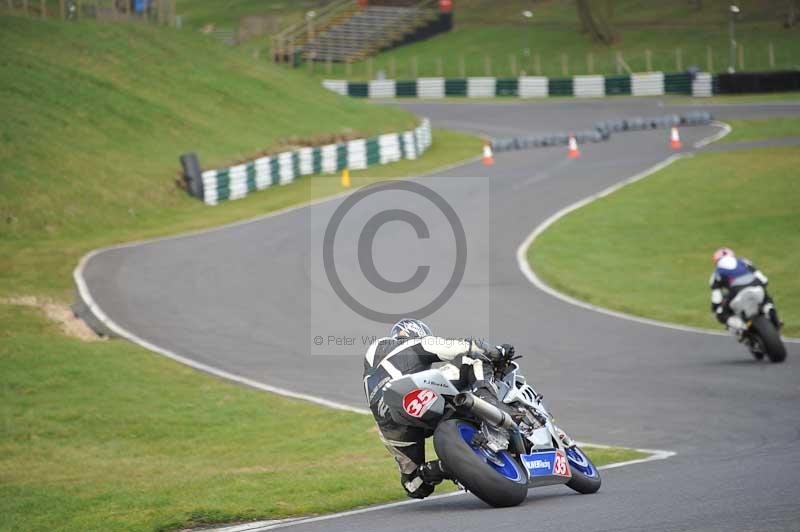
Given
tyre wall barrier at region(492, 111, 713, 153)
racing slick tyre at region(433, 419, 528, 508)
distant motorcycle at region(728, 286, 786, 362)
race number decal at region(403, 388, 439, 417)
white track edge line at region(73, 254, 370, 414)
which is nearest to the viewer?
racing slick tyre at region(433, 419, 528, 508)

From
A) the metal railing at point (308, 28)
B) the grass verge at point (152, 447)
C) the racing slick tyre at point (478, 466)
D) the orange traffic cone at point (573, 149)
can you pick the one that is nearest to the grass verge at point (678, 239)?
the orange traffic cone at point (573, 149)

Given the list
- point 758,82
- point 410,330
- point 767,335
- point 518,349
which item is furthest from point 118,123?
point 758,82

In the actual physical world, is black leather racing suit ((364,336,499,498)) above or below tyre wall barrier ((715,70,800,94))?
below

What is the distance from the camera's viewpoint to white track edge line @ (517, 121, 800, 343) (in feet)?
66.1

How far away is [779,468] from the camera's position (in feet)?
33.0

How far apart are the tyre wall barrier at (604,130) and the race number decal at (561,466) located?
3349 centimetres

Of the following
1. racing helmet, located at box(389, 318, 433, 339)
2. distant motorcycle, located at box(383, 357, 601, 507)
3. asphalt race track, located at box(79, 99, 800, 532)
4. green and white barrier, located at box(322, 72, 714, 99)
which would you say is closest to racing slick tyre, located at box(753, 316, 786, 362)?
asphalt race track, located at box(79, 99, 800, 532)

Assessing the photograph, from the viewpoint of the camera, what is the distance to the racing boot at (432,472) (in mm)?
8977

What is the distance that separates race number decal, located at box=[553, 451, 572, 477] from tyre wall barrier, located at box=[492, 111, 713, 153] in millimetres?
33494

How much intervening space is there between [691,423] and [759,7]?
6675cm

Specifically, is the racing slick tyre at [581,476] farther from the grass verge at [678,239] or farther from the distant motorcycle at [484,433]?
the grass verge at [678,239]

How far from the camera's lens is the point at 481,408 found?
862cm

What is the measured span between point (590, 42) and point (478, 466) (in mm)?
67497

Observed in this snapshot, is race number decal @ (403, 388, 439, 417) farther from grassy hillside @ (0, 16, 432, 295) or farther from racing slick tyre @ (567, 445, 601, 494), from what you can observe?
grassy hillside @ (0, 16, 432, 295)
